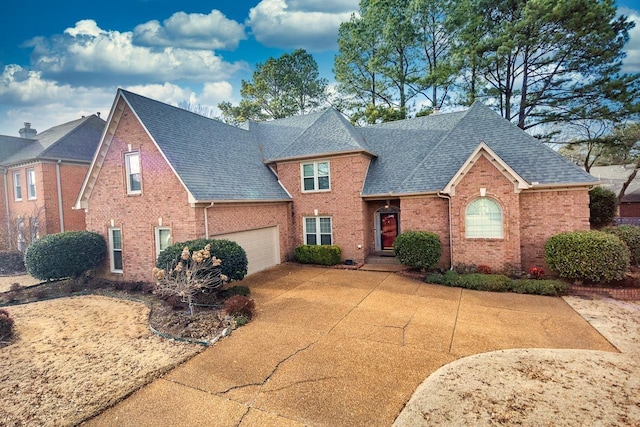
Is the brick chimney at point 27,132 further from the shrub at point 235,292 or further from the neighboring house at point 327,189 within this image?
the shrub at point 235,292

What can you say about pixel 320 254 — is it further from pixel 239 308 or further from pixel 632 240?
pixel 632 240

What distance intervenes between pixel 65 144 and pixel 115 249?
40.6 feet

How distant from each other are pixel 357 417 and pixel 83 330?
7.70 metres

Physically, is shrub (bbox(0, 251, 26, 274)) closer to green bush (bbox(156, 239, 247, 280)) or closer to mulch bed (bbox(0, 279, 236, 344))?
mulch bed (bbox(0, 279, 236, 344))

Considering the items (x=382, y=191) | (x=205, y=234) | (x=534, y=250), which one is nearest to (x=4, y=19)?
(x=205, y=234)

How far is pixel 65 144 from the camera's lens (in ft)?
64.0

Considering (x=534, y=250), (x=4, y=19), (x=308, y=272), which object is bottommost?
(x=308, y=272)

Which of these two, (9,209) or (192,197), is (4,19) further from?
(9,209)

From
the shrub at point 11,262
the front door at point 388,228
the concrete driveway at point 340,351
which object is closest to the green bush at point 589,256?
the concrete driveway at point 340,351

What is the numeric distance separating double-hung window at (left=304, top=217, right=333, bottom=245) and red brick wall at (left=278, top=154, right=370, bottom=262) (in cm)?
35

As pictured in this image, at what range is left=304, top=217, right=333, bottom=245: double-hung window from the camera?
50.5 ft

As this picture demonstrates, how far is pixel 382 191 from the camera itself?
1416cm

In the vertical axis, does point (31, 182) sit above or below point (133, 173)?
above

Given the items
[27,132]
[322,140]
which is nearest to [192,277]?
[322,140]
